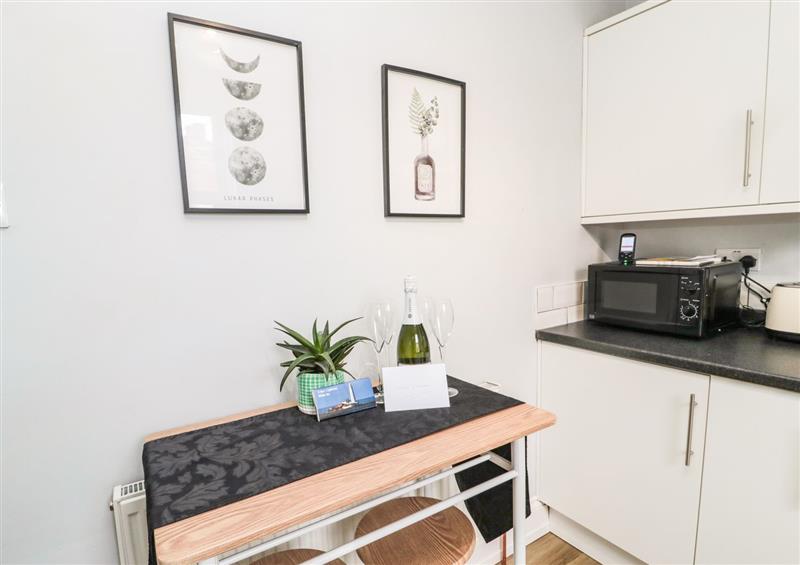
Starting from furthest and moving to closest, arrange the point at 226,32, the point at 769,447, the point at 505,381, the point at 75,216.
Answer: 1. the point at 505,381
2. the point at 769,447
3. the point at 226,32
4. the point at 75,216

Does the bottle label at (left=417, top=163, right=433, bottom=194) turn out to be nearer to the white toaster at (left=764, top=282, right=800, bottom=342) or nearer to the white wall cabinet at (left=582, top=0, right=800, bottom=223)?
the white wall cabinet at (left=582, top=0, right=800, bottom=223)

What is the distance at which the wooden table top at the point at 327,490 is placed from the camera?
2.15 feet

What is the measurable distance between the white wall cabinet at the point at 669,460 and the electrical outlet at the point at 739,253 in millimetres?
798

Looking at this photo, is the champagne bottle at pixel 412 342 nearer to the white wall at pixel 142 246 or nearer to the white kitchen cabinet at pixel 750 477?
the white wall at pixel 142 246

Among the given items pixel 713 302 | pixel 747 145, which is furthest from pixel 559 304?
pixel 747 145

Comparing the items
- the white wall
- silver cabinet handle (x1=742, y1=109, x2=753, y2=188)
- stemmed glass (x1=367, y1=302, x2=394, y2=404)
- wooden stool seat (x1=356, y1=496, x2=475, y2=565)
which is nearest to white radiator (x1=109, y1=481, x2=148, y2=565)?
the white wall

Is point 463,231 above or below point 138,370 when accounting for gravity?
above

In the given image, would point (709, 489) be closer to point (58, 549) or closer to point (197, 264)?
point (197, 264)

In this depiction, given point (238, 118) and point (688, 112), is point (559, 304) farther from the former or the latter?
point (238, 118)

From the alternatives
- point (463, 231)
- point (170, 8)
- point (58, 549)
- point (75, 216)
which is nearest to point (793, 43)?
point (463, 231)

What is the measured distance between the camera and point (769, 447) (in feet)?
3.99

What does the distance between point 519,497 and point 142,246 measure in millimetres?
1156

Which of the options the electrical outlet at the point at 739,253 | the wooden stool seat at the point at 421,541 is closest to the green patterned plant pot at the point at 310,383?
the wooden stool seat at the point at 421,541

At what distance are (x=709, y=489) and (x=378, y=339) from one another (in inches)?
47.4
